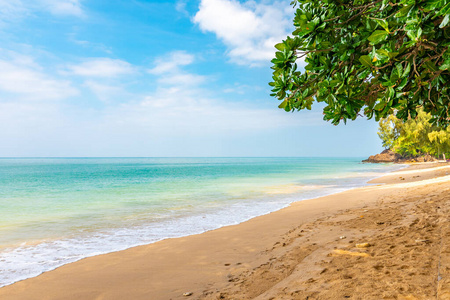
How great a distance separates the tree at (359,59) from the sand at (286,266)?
197cm

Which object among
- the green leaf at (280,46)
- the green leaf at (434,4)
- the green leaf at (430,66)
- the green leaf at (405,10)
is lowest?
the green leaf at (430,66)

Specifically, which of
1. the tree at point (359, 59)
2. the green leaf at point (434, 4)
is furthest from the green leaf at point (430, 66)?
the green leaf at point (434, 4)

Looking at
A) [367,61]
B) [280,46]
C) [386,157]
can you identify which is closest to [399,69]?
[367,61]

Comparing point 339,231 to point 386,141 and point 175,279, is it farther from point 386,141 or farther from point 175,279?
point 386,141

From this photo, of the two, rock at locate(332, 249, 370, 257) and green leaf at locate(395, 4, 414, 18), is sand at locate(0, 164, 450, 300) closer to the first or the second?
rock at locate(332, 249, 370, 257)

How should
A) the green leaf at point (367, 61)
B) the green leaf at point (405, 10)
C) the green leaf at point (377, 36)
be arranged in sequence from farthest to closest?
the green leaf at point (367, 61), the green leaf at point (377, 36), the green leaf at point (405, 10)

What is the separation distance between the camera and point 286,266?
4.75m

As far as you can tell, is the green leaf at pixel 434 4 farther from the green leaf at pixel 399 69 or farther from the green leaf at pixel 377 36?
the green leaf at pixel 399 69

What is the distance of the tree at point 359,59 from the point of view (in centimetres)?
279

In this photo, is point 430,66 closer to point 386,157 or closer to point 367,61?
point 367,61

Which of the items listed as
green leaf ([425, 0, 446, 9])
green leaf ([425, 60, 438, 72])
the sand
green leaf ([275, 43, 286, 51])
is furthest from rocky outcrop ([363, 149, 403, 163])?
green leaf ([425, 0, 446, 9])

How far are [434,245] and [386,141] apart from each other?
266 ft

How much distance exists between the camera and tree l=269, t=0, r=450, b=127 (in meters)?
2.79

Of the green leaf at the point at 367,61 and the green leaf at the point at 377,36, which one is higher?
the green leaf at the point at 377,36
